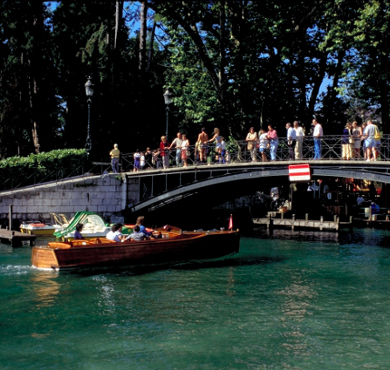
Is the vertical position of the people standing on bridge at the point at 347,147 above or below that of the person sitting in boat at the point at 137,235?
above

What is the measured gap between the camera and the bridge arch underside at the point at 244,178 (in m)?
20.0

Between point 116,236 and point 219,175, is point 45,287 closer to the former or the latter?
point 116,236

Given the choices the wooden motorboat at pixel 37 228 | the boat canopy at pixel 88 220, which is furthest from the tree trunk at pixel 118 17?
the boat canopy at pixel 88 220

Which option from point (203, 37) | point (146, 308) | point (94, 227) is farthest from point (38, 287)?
point (203, 37)

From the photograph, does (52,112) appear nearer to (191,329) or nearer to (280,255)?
(280,255)

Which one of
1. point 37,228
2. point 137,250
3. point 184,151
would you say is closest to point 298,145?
point 184,151

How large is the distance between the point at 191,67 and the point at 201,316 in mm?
20188

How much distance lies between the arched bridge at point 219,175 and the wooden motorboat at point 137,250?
3958 mm

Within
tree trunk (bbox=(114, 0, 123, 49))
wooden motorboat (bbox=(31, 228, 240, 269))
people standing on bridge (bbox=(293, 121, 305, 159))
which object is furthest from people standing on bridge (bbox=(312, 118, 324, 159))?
tree trunk (bbox=(114, 0, 123, 49))

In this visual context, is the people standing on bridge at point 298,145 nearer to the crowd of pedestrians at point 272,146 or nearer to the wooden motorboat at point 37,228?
the crowd of pedestrians at point 272,146

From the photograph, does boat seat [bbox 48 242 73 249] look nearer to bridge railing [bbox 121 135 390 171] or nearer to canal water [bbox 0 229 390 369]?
canal water [bbox 0 229 390 369]

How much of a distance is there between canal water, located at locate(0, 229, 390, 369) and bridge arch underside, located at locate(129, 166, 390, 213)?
2930mm

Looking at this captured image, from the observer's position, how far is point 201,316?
467 inches

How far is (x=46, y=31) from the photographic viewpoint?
1248 inches
